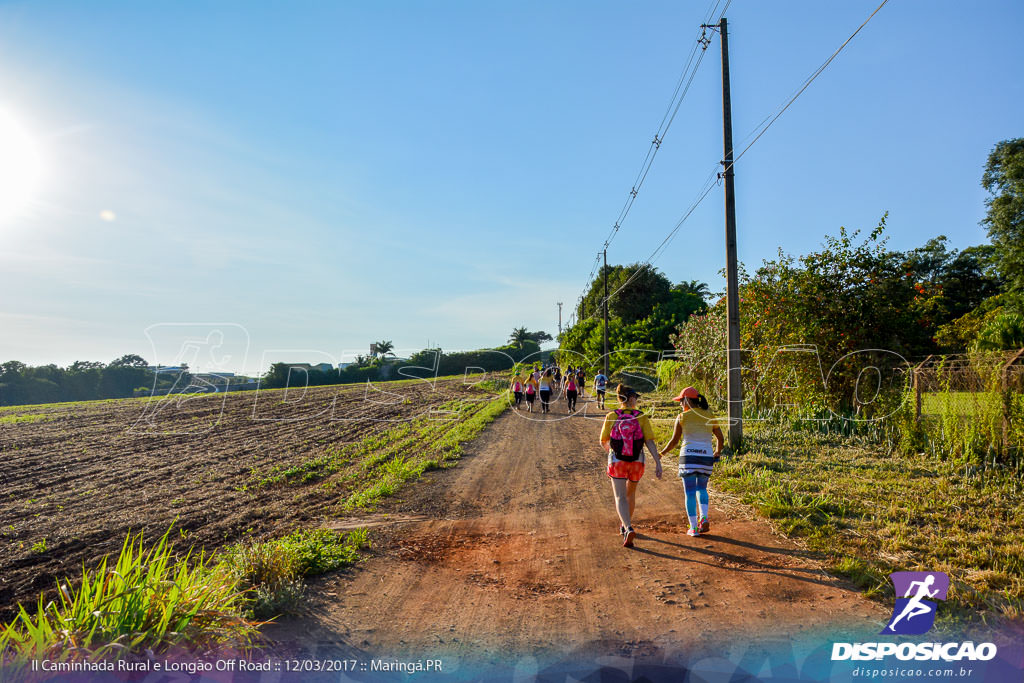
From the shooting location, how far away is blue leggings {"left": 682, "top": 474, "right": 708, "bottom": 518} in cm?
645

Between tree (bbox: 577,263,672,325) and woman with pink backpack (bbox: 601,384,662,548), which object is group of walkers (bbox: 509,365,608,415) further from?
tree (bbox: 577,263,672,325)

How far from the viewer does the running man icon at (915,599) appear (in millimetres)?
4184

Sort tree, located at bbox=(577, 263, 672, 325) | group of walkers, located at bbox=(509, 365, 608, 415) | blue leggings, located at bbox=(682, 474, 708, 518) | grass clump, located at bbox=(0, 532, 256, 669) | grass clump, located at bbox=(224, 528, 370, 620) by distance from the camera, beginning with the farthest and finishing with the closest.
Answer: tree, located at bbox=(577, 263, 672, 325) < group of walkers, located at bbox=(509, 365, 608, 415) < blue leggings, located at bbox=(682, 474, 708, 518) < grass clump, located at bbox=(224, 528, 370, 620) < grass clump, located at bbox=(0, 532, 256, 669)

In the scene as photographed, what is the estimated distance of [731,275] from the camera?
1202cm

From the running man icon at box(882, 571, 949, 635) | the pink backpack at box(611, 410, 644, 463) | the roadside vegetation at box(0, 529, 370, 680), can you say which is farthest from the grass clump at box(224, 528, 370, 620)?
the running man icon at box(882, 571, 949, 635)

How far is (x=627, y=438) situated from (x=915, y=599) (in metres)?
2.87

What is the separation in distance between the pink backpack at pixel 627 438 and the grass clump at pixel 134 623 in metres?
3.97

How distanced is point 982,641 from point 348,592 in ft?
16.6

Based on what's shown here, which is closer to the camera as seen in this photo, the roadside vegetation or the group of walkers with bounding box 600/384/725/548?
the roadside vegetation

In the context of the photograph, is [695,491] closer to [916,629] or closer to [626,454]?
[626,454]

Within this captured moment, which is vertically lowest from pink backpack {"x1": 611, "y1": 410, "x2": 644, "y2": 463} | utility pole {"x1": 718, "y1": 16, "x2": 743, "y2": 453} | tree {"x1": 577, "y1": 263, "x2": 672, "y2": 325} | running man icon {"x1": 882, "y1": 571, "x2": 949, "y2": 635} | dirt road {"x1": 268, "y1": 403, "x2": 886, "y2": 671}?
dirt road {"x1": 268, "y1": 403, "x2": 886, "y2": 671}

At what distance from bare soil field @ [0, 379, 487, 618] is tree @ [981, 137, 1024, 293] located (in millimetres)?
30828

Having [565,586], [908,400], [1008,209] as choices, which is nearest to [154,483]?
[565,586]

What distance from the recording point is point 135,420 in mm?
27500
